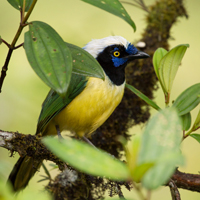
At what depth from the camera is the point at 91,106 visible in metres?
2.71

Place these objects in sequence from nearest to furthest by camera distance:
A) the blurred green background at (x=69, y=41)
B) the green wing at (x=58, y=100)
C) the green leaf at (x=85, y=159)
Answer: the green leaf at (x=85, y=159), the green wing at (x=58, y=100), the blurred green background at (x=69, y=41)

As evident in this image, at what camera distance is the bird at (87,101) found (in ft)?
8.81

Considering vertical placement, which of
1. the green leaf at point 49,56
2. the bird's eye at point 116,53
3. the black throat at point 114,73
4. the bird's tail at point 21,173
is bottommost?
the bird's tail at point 21,173

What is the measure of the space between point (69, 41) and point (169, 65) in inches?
119

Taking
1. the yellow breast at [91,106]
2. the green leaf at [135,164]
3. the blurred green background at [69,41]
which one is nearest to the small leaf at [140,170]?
the green leaf at [135,164]

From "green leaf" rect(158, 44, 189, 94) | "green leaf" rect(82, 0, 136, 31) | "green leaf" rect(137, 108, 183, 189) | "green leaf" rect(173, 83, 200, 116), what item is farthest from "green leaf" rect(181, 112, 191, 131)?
"green leaf" rect(137, 108, 183, 189)

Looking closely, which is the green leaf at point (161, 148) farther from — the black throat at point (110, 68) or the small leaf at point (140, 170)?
the black throat at point (110, 68)

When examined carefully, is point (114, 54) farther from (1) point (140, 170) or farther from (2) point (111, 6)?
(1) point (140, 170)

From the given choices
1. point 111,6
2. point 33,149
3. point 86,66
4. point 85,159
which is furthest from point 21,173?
point 85,159

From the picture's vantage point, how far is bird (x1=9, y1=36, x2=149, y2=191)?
106 inches

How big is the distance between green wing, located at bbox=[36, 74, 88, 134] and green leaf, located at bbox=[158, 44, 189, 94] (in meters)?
0.74

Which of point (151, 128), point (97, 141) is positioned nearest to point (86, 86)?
point (97, 141)

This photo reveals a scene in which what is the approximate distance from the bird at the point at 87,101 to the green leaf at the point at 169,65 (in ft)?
2.21

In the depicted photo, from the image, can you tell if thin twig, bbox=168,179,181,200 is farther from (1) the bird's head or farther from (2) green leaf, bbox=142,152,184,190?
(2) green leaf, bbox=142,152,184,190
